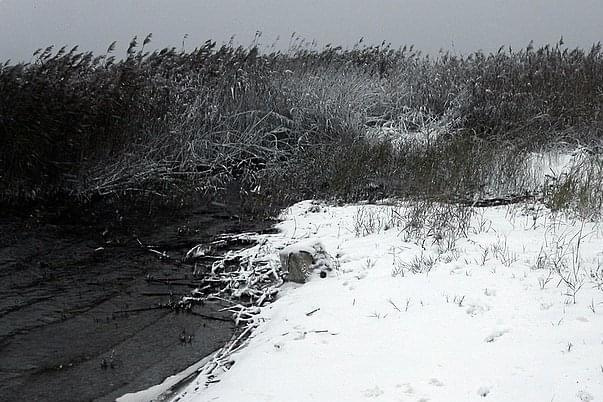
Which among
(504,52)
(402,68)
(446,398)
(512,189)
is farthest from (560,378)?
(504,52)

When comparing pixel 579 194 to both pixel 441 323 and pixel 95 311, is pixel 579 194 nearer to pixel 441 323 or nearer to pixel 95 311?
pixel 441 323

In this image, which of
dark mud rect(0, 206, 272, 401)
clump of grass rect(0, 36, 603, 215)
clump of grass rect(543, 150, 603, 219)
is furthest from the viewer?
clump of grass rect(0, 36, 603, 215)

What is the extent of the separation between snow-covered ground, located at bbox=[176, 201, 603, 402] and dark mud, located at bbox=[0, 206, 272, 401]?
0.63m

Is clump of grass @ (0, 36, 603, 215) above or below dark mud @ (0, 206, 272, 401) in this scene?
above

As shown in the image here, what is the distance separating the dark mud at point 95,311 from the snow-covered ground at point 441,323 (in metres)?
0.63

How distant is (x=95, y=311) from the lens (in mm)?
5801

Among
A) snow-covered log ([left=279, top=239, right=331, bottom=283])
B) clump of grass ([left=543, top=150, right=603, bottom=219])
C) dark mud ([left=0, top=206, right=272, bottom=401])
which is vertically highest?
clump of grass ([left=543, top=150, right=603, bottom=219])

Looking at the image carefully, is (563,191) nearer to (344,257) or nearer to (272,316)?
(344,257)

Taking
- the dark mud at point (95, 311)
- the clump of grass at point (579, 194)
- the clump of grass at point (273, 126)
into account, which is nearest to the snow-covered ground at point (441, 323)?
the clump of grass at point (579, 194)

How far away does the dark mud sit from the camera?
459 cm

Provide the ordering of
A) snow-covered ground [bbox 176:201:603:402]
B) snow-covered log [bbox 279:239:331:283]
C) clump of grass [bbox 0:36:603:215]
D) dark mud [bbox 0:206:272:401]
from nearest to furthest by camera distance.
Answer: snow-covered ground [bbox 176:201:603:402]
dark mud [bbox 0:206:272:401]
snow-covered log [bbox 279:239:331:283]
clump of grass [bbox 0:36:603:215]

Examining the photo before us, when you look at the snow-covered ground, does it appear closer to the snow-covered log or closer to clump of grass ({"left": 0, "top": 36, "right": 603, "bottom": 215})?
the snow-covered log

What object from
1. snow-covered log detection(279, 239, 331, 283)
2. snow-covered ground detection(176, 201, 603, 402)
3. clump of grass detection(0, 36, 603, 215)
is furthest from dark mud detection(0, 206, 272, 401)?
clump of grass detection(0, 36, 603, 215)

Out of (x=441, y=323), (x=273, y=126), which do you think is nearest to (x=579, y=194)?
(x=441, y=323)
